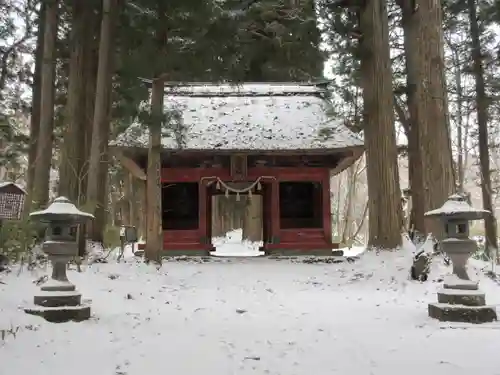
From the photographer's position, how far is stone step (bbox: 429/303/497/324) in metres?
5.66

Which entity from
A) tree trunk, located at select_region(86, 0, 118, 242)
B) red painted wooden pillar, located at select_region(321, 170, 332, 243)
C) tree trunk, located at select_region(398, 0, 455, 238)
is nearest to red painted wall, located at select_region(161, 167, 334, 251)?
red painted wooden pillar, located at select_region(321, 170, 332, 243)

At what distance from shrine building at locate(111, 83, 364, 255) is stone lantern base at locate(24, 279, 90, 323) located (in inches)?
293

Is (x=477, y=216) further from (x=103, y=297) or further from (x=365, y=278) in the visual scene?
(x=103, y=297)

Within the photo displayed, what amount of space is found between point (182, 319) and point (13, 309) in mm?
1909

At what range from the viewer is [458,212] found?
5.91m

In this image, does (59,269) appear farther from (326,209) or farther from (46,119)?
(326,209)

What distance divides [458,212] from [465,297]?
38.7 inches

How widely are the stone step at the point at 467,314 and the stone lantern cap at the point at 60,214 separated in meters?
4.32

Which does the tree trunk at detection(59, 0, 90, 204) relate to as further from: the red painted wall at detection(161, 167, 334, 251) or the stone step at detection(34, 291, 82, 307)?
the stone step at detection(34, 291, 82, 307)

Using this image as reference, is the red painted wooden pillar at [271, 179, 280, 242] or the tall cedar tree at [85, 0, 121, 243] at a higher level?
the tall cedar tree at [85, 0, 121, 243]

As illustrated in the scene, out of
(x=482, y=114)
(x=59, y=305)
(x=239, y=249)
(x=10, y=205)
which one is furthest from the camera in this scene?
(x=239, y=249)

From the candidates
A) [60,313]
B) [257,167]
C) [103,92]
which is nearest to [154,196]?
[103,92]

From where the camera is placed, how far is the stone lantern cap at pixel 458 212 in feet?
19.3

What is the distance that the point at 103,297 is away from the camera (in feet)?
23.7
